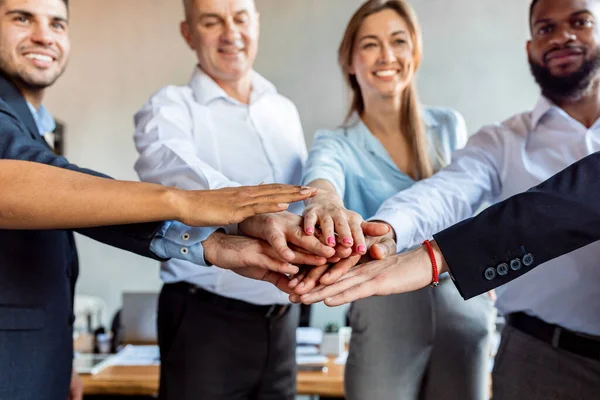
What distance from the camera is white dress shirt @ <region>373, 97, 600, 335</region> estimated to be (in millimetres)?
1584

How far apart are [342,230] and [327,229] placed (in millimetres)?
35

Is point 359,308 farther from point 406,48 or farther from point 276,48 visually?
point 276,48

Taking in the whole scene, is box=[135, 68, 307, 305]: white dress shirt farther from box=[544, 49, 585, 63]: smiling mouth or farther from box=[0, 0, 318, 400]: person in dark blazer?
box=[544, 49, 585, 63]: smiling mouth

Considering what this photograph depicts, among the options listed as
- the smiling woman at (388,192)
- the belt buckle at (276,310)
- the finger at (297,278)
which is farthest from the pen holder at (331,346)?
the finger at (297,278)

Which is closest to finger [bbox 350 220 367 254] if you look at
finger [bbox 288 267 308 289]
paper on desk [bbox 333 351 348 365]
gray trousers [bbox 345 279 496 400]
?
finger [bbox 288 267 308 289]

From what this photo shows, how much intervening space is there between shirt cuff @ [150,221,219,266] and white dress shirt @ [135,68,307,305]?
1.35 ft

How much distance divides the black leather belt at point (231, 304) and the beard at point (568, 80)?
3.47 ft

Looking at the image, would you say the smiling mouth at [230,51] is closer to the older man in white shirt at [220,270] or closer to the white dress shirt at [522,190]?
the older man in white shirt at [220,270]

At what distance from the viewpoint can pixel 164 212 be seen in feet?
4.39

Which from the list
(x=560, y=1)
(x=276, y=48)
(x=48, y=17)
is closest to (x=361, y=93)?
(x=560, y=1)

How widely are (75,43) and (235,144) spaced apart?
365 cm

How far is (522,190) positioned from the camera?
1.75 m

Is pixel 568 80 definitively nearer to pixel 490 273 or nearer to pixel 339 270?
pixel 490 273

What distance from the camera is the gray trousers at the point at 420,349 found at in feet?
5.78
